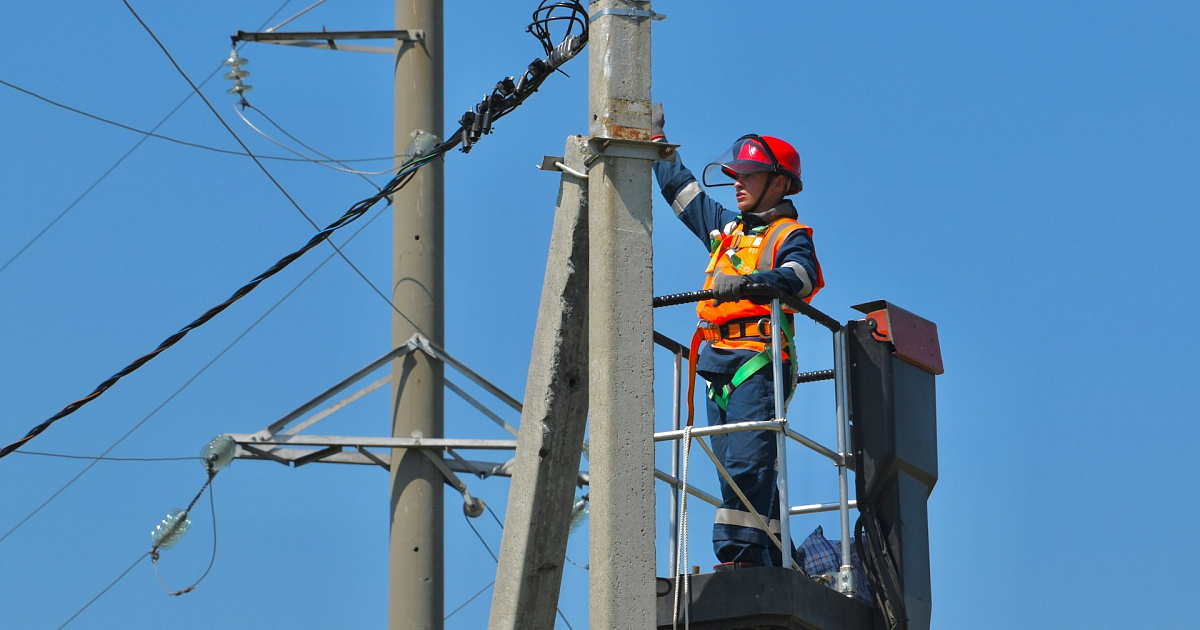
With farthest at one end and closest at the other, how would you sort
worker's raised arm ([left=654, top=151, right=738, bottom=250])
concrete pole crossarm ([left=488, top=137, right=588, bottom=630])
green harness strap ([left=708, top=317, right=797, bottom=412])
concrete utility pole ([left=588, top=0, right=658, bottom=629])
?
worker's raised arm ([left=654, top=151, right=738, bottom=250])
green harness strap ([left=708, top=317, right=797, bottom=412])
concrete pole crossarm ([left=488, top=137, right=588, bottom=630])
concrete utility pole ([left=588, top=0, right=658, bottom=629])

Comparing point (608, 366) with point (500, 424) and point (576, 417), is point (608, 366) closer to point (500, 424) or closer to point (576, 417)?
point (576, 417)

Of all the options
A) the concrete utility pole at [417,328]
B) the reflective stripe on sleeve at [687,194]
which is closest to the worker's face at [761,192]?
the reflective stripe on sleeve at [687,194]

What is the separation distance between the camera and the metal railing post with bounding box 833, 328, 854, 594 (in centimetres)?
853

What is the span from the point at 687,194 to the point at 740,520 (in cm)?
198

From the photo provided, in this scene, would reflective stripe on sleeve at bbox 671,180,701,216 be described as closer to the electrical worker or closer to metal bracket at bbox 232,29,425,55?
the electrical worker

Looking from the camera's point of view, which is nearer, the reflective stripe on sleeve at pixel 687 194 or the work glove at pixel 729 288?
the work glove at pixel 729 288

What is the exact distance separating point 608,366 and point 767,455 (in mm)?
1988

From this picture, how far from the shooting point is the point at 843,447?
Answer: 8.69 metres

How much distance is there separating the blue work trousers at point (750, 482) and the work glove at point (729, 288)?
0.57 metres

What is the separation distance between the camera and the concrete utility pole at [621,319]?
21.0 feet

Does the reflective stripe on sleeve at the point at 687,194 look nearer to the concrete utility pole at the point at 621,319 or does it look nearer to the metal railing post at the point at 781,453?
the metal railing post at the point at 781,453

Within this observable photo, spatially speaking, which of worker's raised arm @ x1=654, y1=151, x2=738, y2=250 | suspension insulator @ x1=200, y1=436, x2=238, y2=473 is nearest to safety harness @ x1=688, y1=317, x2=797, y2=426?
worker's raised arm @ x1=654, y1=151, x2=738, y2=250

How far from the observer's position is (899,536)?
8648 millimetres

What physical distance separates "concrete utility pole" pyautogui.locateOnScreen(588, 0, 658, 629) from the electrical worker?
4.46ft
